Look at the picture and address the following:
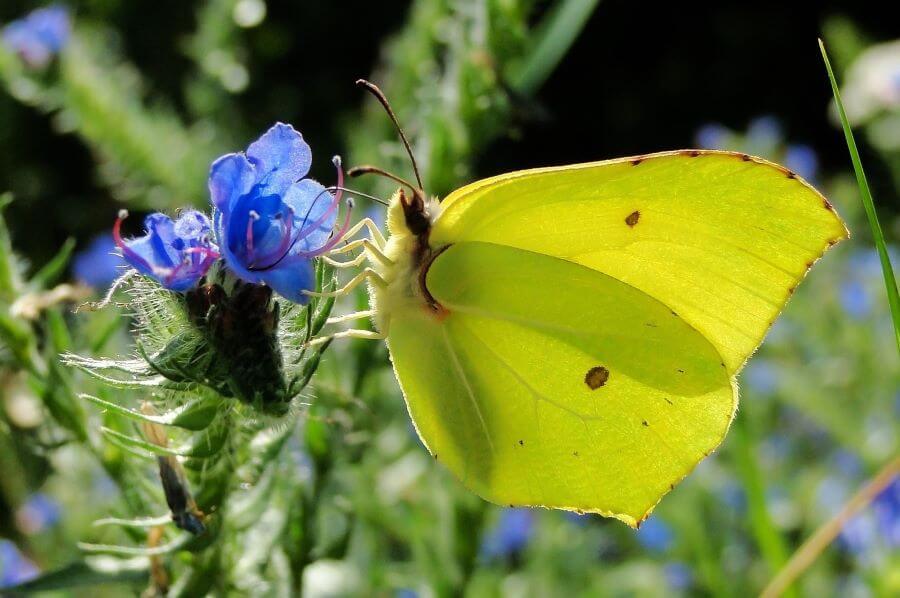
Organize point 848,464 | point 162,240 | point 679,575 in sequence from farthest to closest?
point 848,464, point 679,575, point 162,240

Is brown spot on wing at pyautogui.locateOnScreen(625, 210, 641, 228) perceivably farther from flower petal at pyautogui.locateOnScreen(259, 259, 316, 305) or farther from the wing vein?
flower petal at pyautogui.locateOnScreen(259, 259, 316, 305)

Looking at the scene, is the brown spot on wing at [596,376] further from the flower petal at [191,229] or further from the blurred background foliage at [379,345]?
the flower petal at [191,229]

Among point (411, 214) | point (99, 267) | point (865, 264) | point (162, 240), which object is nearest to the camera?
point (162, 240)

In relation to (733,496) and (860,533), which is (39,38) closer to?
(733,496)

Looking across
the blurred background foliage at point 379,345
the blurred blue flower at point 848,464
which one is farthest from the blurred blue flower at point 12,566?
the blurred blue flower at point 848,464

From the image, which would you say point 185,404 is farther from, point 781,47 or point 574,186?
point 781,47

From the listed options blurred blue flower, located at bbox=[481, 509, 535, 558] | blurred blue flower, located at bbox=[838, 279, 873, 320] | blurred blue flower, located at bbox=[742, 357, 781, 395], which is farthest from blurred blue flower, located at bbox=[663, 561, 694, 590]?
blurred blue flower, located at bbox=[838, 279, 873, 320]

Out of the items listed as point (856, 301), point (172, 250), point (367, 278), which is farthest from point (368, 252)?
point (856, 301)
